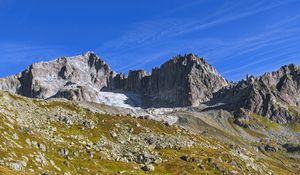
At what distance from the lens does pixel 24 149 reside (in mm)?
96188

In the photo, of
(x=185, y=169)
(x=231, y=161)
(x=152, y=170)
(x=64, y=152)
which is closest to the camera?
(x=64, y=152)

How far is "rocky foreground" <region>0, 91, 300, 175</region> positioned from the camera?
3780 inches

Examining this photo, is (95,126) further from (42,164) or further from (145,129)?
(42,164)

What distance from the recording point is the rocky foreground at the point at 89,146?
315 ft

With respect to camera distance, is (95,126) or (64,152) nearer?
(64,152)

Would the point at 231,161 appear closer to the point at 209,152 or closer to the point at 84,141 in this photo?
the point at 209,152

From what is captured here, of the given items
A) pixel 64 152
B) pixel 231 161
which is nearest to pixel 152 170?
pixel 64 152

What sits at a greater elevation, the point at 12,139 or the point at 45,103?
the point at 45,103

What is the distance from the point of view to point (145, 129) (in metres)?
170

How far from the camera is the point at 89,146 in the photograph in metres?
124

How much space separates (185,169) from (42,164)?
57867mm

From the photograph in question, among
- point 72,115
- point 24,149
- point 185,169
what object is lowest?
point 185,169

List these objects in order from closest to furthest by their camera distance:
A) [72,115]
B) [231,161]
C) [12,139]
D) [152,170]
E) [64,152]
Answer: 1. [12,139]
2. [64,152]
3. [152,170]
4. [72,115]
5. [231,161]

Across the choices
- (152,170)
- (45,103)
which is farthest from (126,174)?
(45,103)
